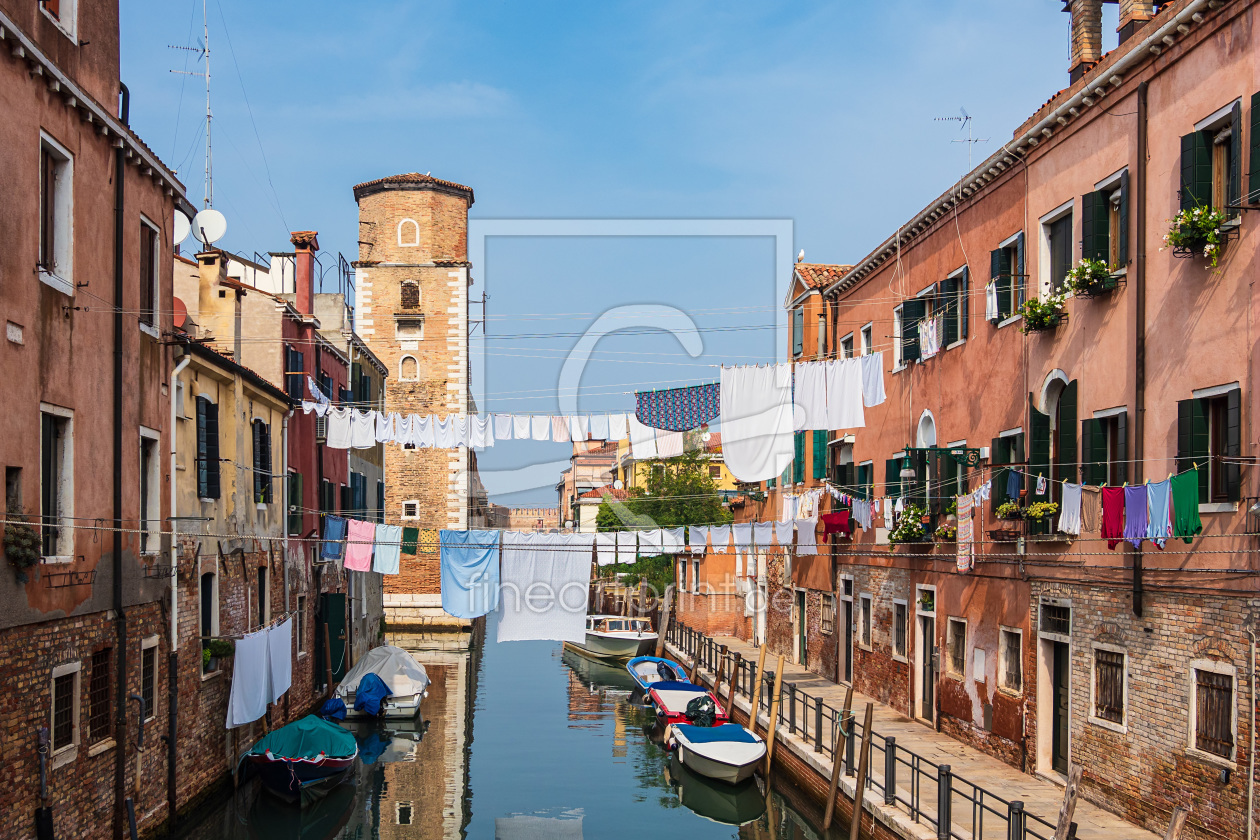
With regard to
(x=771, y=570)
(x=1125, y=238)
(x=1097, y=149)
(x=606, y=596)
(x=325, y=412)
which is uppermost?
(x=1097, y=149)

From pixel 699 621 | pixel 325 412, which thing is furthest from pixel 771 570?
pixel 325 412

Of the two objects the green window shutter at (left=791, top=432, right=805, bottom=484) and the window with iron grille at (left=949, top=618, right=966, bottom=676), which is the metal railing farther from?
the green window shutter at (left=791, top=432, right=805, bottom=484)

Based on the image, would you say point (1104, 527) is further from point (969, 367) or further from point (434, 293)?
A: point (434, 293)

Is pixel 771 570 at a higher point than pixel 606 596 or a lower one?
higher

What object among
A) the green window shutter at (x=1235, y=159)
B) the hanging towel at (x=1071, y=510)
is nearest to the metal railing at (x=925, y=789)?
the hanging towel at (x=1071, y=510)

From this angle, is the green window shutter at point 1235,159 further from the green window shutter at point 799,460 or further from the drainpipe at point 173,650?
the green window shutter at point 799,460

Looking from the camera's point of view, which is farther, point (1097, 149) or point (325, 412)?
point (325, 412)

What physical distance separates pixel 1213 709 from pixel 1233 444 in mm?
2769

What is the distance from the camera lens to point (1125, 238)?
1375 cm

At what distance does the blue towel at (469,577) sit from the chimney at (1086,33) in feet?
50.9

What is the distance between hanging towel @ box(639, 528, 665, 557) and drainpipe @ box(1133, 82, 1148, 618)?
15.2 m

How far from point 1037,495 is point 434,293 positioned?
3790 centimetres

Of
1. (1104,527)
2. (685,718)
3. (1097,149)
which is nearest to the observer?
(1104,527)

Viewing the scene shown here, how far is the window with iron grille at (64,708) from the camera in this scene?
12398 mm
